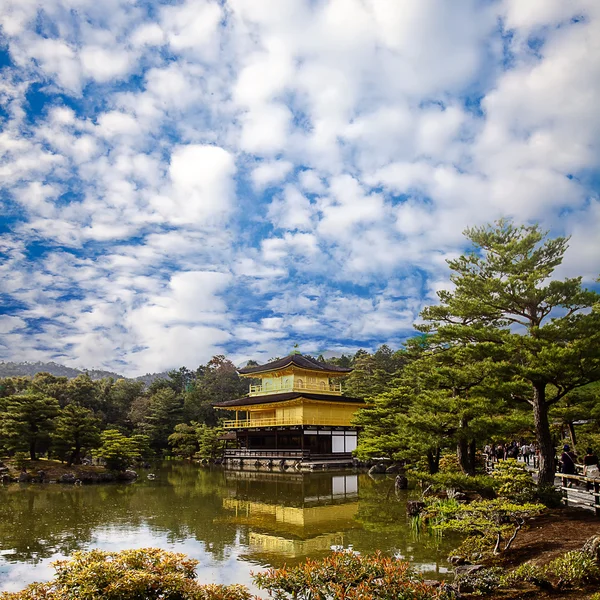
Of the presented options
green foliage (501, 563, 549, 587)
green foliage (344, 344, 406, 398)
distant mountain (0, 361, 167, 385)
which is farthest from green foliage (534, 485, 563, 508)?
distant mountain (0, 361, 167, 385)

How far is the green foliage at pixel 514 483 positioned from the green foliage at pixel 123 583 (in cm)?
691

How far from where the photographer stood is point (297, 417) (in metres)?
33.2

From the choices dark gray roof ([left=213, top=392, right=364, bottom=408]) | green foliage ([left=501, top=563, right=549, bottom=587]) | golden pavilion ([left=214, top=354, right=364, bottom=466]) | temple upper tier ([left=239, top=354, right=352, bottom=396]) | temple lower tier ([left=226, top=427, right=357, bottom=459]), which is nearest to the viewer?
green foliage ([left=501, top=563, right=549, bottom=587])

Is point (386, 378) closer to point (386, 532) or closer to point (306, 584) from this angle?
point (386, 532)

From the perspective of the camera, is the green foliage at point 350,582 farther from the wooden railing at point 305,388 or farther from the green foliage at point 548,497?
the wooden railing at point 305,388

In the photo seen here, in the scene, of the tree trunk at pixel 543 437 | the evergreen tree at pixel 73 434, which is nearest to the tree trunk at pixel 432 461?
the tree trunk at pixel 543 437

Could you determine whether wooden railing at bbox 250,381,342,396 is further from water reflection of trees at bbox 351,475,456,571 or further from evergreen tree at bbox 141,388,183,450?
water reflection of trees at bbox 351,475,456,571

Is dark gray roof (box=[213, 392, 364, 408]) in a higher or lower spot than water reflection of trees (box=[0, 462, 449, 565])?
higher

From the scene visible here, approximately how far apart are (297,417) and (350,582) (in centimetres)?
2780

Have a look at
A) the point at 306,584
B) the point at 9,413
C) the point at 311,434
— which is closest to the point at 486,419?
the point at 306,584

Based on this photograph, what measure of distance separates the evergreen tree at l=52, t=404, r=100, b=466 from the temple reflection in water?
753 centimetres

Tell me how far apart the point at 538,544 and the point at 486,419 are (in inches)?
169

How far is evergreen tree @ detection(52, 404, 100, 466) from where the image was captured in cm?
2516

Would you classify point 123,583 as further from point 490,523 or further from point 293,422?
point 293,422
